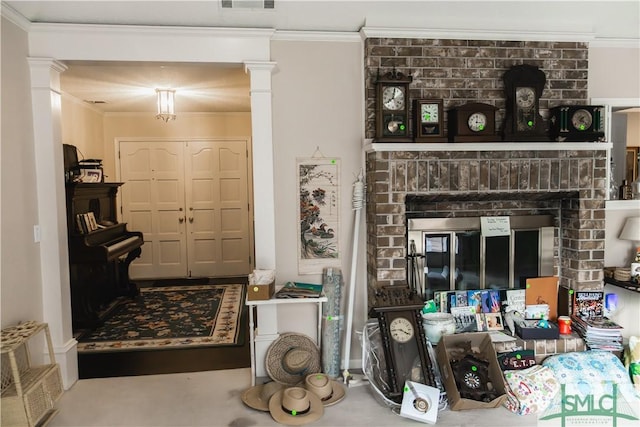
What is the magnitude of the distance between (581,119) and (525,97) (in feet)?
1.36

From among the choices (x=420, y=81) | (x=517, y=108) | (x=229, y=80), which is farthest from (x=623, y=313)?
(x=229, y=80)

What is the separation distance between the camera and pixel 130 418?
8.41 feet

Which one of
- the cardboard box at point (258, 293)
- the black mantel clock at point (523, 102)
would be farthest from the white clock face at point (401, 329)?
the black mantel clock at point (523, 102)

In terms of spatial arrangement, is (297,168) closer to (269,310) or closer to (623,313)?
(269,310)

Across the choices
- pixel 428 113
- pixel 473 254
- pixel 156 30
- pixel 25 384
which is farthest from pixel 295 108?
pixel 25 384

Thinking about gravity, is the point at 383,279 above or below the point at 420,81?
below

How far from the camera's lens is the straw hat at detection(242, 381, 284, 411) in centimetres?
266

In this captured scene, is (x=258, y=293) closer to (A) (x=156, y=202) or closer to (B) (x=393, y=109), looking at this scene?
(B) (x=393, y=109)

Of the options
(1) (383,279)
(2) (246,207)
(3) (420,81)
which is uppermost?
(3) (420,81)

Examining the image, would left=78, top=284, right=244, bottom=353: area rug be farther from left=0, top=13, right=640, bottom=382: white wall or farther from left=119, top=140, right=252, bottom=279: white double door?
left=0, top=13, right=640, bottom=382: white wall

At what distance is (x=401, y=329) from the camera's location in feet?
8.99

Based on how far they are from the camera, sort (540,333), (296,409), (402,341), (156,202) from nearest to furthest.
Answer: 1. (296,409)
2. (402,341)
3. (540,333)
4. (156,202)

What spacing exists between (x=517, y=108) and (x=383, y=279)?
1477 mm

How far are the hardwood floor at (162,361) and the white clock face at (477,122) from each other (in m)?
2.32
